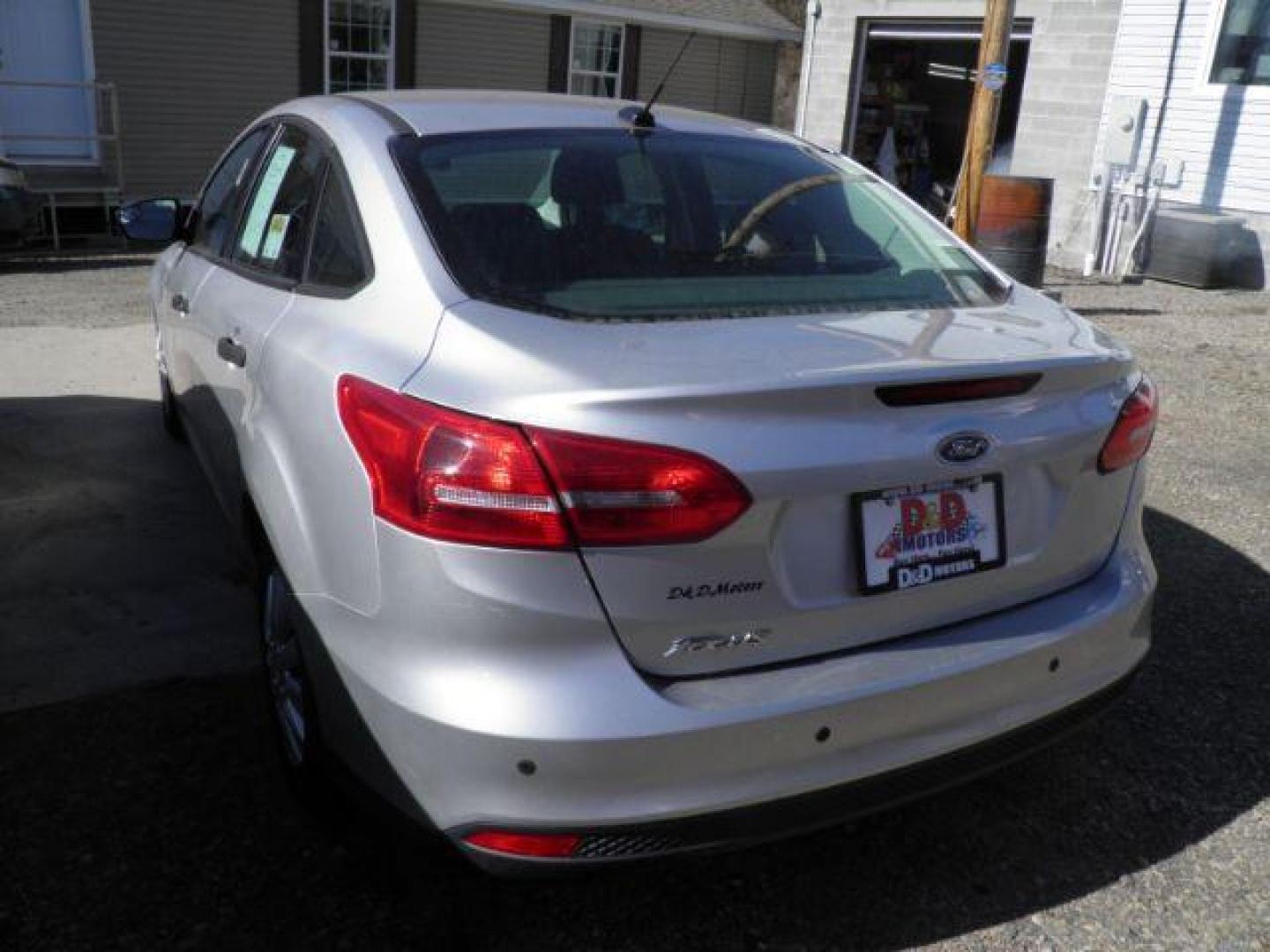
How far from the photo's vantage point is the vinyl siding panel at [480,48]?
55.2ft

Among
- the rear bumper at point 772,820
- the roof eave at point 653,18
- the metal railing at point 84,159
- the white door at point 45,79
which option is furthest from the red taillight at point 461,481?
the roof eave at point 653,18

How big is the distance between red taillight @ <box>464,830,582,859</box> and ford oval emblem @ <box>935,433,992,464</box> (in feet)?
3.13

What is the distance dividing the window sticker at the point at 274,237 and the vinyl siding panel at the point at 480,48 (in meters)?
14.2

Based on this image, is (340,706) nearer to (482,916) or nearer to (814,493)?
(482,916)

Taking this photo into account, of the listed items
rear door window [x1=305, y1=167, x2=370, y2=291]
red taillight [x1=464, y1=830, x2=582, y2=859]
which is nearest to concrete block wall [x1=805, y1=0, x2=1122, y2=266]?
rear door window [x1=305, y1=167, x2=370, y2=291]

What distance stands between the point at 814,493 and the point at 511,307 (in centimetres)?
71

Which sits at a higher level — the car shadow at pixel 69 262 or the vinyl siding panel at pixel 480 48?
the vinyl siding panel at pixel 480 48

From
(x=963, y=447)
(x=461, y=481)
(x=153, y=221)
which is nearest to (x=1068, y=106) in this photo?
(x=153, y=221)

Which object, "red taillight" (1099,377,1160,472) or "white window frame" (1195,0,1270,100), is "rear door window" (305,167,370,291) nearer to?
"red taillight" (1099,377,1160,472)

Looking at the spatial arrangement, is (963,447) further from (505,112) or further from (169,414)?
(169,414)

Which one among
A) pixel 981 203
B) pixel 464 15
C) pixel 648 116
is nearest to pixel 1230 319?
pixel 981 203

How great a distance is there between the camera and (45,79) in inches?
539

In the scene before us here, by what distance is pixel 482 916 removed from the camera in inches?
99.6

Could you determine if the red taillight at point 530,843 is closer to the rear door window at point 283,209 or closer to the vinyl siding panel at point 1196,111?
the rear door window at point 283,209
